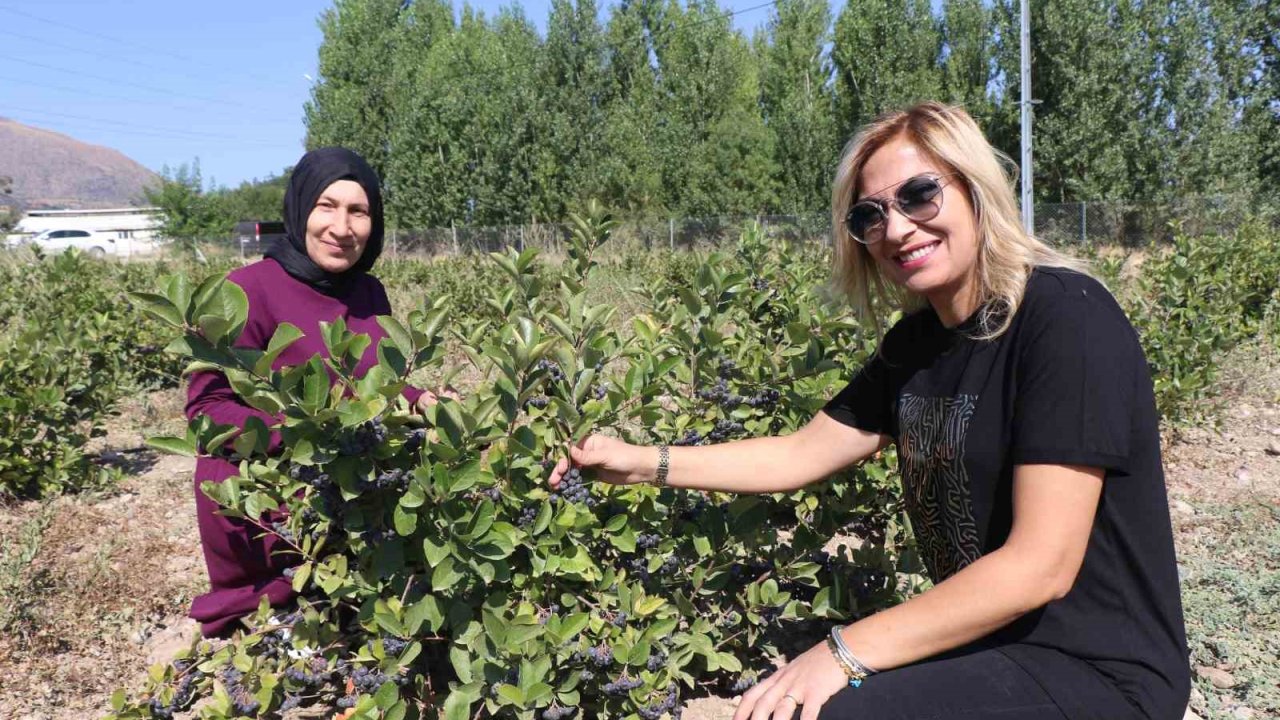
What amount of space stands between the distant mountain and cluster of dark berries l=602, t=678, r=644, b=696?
16441 centimetres

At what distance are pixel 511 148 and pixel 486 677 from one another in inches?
979

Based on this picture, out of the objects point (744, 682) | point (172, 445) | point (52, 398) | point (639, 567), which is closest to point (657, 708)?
point (639, 567)

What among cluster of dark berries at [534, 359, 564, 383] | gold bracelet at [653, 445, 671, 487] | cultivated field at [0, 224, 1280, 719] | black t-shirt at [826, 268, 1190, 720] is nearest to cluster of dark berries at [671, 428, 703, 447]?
cultivated field at [0, 224, 1280, 719]

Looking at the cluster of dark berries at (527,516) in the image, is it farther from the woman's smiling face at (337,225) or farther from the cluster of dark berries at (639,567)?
the woman's smiling face at (337,225)

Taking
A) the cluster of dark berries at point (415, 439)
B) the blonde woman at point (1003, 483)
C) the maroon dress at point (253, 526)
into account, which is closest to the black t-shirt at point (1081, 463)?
the blonde woman at point (1003, 483)

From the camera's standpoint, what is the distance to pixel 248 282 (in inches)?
92.6

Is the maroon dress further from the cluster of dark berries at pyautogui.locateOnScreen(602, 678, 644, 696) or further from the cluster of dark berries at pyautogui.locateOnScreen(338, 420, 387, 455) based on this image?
the cluster of dark berries at pyautogui.locateOnScreen(602, 678, 644, 696)

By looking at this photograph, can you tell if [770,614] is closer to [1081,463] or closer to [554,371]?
[554,371]

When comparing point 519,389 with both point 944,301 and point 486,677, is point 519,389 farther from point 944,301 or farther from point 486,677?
point 944,301

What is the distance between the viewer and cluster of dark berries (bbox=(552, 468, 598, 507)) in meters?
1.69

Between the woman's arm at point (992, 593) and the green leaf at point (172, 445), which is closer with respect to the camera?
the woman's arm at point (992, 593)

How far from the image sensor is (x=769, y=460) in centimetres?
190

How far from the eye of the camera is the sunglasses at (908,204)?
1.54m

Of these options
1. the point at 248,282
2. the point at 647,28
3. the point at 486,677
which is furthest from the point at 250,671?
the point at 647,28
